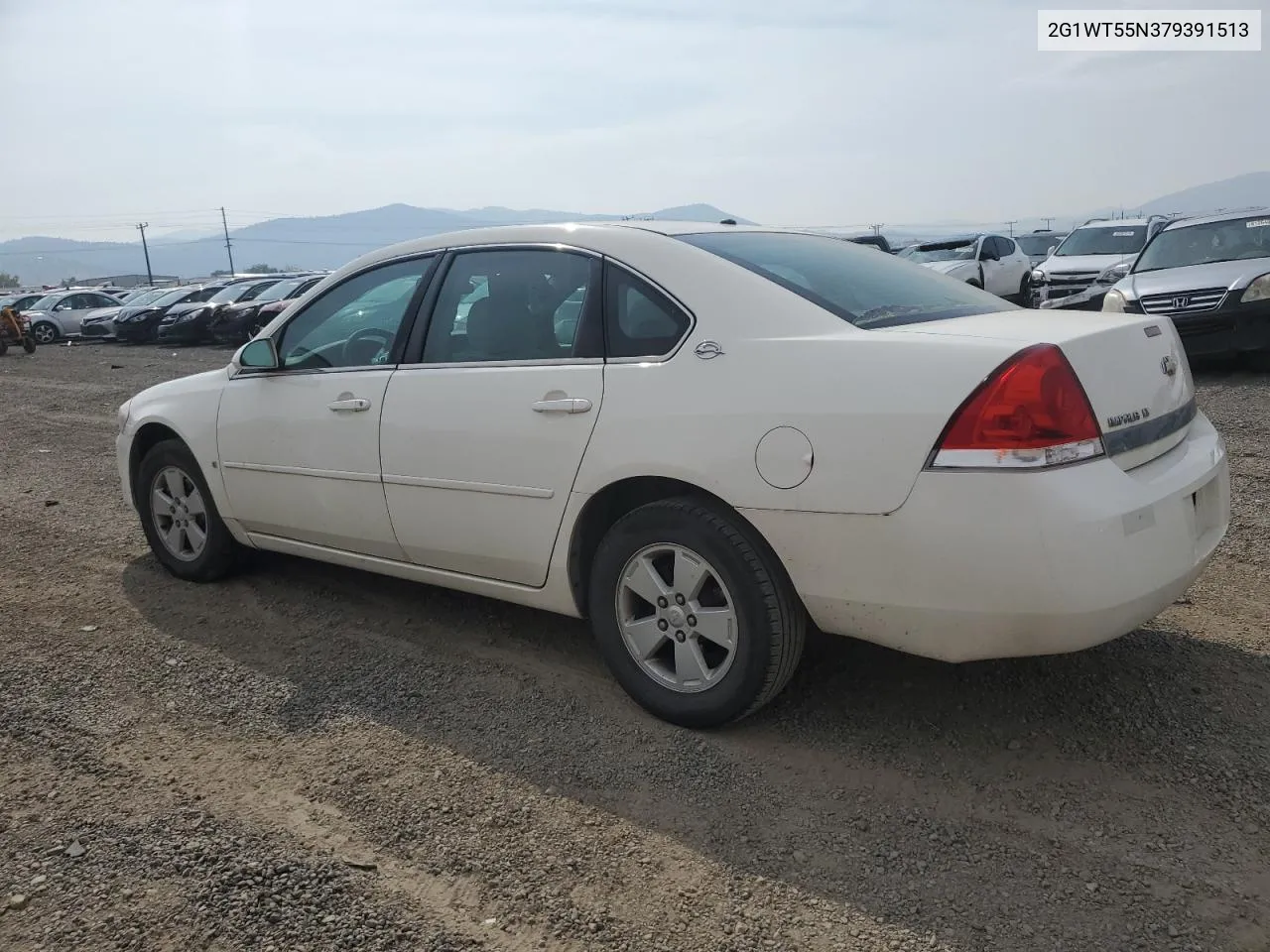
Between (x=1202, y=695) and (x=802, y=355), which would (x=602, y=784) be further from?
(x=1202, y=695)

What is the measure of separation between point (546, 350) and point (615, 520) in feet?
2.10

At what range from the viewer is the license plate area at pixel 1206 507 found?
289 cm

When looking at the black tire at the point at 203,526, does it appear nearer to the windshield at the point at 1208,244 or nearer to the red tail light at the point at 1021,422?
the red tail light at the point at 1021,422

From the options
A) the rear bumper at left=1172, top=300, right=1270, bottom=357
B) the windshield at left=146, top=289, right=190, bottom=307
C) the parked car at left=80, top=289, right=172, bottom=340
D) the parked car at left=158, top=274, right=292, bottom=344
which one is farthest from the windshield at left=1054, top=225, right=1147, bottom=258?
the parked car at left=80, top=289, right=172, bottom=340

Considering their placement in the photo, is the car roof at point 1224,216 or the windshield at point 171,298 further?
the windshield at point 171,298

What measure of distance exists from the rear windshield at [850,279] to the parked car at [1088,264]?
1225 cm

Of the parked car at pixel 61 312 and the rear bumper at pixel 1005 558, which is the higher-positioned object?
the parked car at pixel 61 312

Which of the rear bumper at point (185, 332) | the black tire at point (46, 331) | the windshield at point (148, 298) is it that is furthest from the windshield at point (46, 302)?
the rear bumper at point (185, 332)

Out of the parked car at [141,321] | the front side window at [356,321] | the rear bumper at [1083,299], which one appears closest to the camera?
the front side window at [356,321]

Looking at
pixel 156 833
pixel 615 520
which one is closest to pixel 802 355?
pixel 615 520

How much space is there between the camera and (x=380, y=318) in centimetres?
412

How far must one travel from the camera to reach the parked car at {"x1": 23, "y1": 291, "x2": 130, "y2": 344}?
30.7 meters

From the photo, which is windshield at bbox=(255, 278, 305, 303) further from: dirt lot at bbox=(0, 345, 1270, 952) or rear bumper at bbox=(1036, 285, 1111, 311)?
dirt lot at bbox=(0, 345, 1270, 952)

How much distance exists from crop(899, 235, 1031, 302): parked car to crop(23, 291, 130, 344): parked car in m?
25.1
